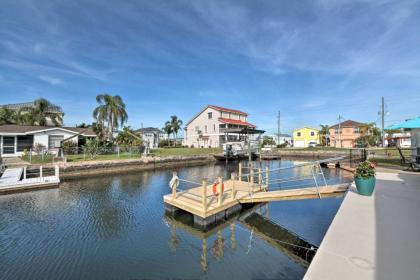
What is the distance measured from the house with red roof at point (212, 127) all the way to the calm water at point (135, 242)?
3352 cm

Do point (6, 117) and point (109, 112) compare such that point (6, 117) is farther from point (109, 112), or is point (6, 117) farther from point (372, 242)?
point (372, 242)

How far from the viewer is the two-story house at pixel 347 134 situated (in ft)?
167

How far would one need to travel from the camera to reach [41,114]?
114ft

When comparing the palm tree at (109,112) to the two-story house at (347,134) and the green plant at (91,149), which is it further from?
the two-story house at (347,134)

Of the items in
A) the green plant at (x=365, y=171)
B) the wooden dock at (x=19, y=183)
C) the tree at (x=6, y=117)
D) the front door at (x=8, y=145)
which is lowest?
the wooden dock at (x=19, y=183)

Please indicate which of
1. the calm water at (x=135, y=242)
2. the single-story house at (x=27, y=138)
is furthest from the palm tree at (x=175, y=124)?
the calm water at (x=135, y=242)

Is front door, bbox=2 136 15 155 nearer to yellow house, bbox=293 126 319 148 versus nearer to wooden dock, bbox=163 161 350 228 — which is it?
wooden dock, bbox=163 161 350 228

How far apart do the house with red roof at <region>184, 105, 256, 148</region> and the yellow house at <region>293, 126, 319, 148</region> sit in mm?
20790

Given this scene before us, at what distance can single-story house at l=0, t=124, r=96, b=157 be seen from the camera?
23250 millimetres

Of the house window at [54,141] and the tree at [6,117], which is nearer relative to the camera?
the house window at [54,141]

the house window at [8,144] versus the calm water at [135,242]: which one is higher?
the house window at [8,144]

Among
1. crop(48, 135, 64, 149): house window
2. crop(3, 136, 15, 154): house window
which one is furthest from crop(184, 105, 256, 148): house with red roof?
crop(3, 136, 15, 154): house window

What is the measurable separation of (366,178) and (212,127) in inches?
1552

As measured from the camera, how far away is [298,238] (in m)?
7.16
